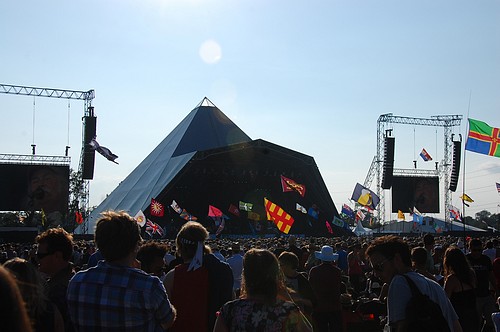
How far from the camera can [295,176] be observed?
51375 mm

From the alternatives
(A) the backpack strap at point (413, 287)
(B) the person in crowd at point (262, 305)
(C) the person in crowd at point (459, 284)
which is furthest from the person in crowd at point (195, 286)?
(C) the person in crowd at point (459, 284)

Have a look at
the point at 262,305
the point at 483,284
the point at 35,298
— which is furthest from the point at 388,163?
the point at 35,298

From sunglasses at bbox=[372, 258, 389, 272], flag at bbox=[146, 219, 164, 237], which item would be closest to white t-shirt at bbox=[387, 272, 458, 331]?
sunglasses at bbox=[372, 258, 389, 272]

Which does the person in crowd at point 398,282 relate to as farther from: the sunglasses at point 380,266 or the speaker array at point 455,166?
the speaker array at point 455,166

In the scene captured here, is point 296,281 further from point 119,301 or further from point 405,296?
point 119,301

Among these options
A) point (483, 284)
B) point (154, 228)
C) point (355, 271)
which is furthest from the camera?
point (154, 228)

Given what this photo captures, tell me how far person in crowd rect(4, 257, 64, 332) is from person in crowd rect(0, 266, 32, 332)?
1.26 m

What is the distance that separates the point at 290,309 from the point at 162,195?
135 ft

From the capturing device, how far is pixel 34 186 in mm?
36969

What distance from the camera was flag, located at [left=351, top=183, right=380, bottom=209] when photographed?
125 ft

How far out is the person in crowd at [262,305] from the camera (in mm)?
3654

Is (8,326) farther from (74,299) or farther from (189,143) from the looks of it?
(189,143)

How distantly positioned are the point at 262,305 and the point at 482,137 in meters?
16.2

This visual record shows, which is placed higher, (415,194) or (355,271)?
(415,194)
